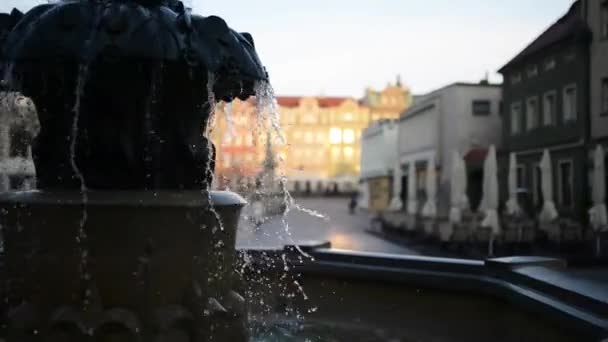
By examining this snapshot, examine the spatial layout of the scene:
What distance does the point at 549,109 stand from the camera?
26.2 metres

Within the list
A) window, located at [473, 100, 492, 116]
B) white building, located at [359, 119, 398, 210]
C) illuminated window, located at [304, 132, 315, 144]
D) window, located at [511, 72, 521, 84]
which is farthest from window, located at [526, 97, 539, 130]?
illuminated window, located at [304, 132, 315, 144]

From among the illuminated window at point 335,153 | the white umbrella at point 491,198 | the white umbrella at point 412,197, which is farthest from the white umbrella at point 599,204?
the illuminated window at point 335,153

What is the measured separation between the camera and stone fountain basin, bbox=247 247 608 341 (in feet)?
14.8

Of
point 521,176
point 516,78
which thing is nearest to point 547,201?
point 521,176

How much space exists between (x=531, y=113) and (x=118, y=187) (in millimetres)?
26402

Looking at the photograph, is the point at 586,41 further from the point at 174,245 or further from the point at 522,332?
the point at 174,245

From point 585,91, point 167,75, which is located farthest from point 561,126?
point 167,75

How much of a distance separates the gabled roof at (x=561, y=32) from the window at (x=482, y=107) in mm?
4621

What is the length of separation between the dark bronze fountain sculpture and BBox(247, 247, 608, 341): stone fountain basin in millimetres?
1919

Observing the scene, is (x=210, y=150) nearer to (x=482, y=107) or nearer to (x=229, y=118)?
(x=229, y=118)

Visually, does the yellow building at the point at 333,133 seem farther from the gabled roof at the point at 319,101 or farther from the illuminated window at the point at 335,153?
the gabled roof at the point at 319,101

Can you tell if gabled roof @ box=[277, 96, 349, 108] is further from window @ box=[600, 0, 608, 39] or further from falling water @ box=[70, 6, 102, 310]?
falling water @ box=[70, 6, 102, 310]

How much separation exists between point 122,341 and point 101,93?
129cm

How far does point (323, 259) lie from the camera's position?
255 inches
